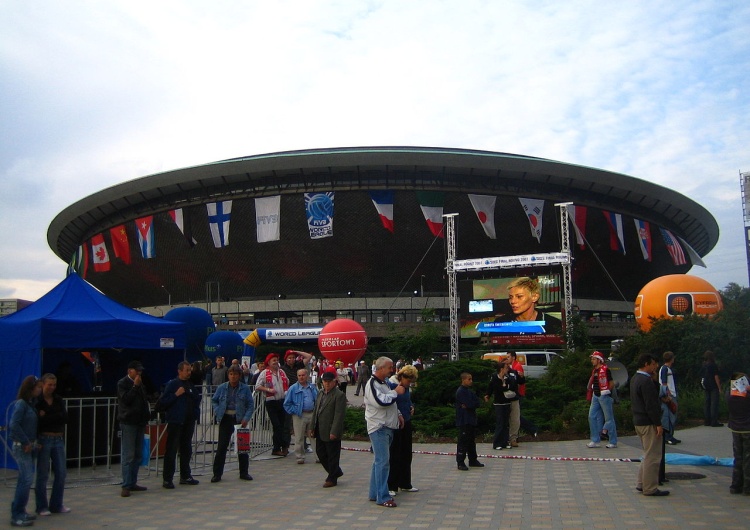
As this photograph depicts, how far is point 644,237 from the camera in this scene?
58469 mm

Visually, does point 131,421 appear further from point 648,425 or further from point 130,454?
point 648,425

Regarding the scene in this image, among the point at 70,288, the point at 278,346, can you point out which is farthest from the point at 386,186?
the point at 70,288

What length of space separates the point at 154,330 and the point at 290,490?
Result: 168 inches

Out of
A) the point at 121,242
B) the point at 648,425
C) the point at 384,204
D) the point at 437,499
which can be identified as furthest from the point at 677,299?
the point at 121,242

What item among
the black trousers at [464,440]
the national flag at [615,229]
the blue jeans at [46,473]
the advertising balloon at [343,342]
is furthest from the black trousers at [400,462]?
the national flag at [615,229]

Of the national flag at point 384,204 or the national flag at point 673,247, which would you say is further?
the national flag at point 673,247

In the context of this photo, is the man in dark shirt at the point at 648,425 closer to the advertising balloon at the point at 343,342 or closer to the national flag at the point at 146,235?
the advertising balloon at the point at 343,342

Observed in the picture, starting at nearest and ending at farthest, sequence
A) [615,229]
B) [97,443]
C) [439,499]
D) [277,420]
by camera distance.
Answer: [439,499] < [97,443] < [277,420] < [615,229]

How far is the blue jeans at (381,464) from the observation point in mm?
8430

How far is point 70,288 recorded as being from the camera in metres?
12.5

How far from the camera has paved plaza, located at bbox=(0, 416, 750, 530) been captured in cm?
754

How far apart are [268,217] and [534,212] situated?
1948 cm

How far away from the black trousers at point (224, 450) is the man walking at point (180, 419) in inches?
14.7

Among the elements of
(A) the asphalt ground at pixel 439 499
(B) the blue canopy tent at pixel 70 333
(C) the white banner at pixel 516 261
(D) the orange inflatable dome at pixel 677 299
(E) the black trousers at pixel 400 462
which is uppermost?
(C) the white banner at pixel 516 261
